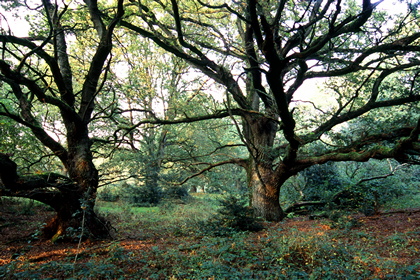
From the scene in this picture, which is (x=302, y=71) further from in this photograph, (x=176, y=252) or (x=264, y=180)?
(x=176, y=252)

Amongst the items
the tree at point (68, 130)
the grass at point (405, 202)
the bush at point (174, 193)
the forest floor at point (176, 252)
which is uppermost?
the tree at point (68, 130)

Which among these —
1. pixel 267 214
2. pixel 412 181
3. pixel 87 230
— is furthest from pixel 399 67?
pixel 412 181

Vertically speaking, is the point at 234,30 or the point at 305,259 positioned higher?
the point at 234,30

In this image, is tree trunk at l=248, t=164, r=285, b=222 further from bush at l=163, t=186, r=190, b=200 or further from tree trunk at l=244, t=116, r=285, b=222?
bush at l=163, t=186, r=190, b=200

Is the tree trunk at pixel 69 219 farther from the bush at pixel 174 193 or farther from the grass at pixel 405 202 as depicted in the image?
the grass at pixel 405 202

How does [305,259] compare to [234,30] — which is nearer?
[305,259]

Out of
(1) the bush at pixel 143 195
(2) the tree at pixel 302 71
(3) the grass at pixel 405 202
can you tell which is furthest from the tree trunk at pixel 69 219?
(3) the grass at pixel 405 202

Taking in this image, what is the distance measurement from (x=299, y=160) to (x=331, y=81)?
3913mm

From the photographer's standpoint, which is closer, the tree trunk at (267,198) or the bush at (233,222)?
the bush at (233,222)

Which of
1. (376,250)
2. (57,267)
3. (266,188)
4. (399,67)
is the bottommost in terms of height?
(376,250)

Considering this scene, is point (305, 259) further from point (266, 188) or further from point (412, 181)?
point (412, 181)

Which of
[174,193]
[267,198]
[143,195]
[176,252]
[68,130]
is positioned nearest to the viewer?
[176,252]

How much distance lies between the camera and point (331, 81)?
32.2ft

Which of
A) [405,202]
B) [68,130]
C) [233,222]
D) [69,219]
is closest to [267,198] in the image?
[233,222]
